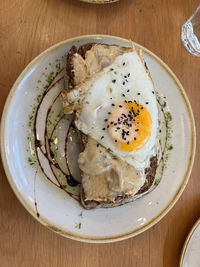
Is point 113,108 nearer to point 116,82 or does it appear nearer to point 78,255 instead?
point 116,82

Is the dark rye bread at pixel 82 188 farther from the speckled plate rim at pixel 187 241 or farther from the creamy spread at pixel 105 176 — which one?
the speckled plate rim at pixel 187 241

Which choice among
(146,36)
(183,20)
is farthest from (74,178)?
(183,20)

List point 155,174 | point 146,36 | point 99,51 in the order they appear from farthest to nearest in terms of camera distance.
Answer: point 146,36 → point 155,174 → point 99,51

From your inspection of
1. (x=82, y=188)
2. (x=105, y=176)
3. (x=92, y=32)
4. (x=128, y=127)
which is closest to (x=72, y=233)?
(x=82, y=188)

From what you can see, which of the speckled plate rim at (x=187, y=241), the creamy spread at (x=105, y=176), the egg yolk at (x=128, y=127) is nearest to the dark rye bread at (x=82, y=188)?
the creamy spread at (x=105, y=176)

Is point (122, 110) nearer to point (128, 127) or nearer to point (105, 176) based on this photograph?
point (128, 127)

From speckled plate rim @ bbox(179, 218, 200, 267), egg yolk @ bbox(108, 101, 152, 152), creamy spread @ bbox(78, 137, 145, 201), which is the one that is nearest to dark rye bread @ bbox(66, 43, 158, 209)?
creamy spread @ bbox(78, 137, 145, 201)

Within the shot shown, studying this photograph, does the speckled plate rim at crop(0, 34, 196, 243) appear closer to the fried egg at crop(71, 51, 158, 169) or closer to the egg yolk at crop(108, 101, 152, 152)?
the fried egg at crop(71, 51, 158, 169)
